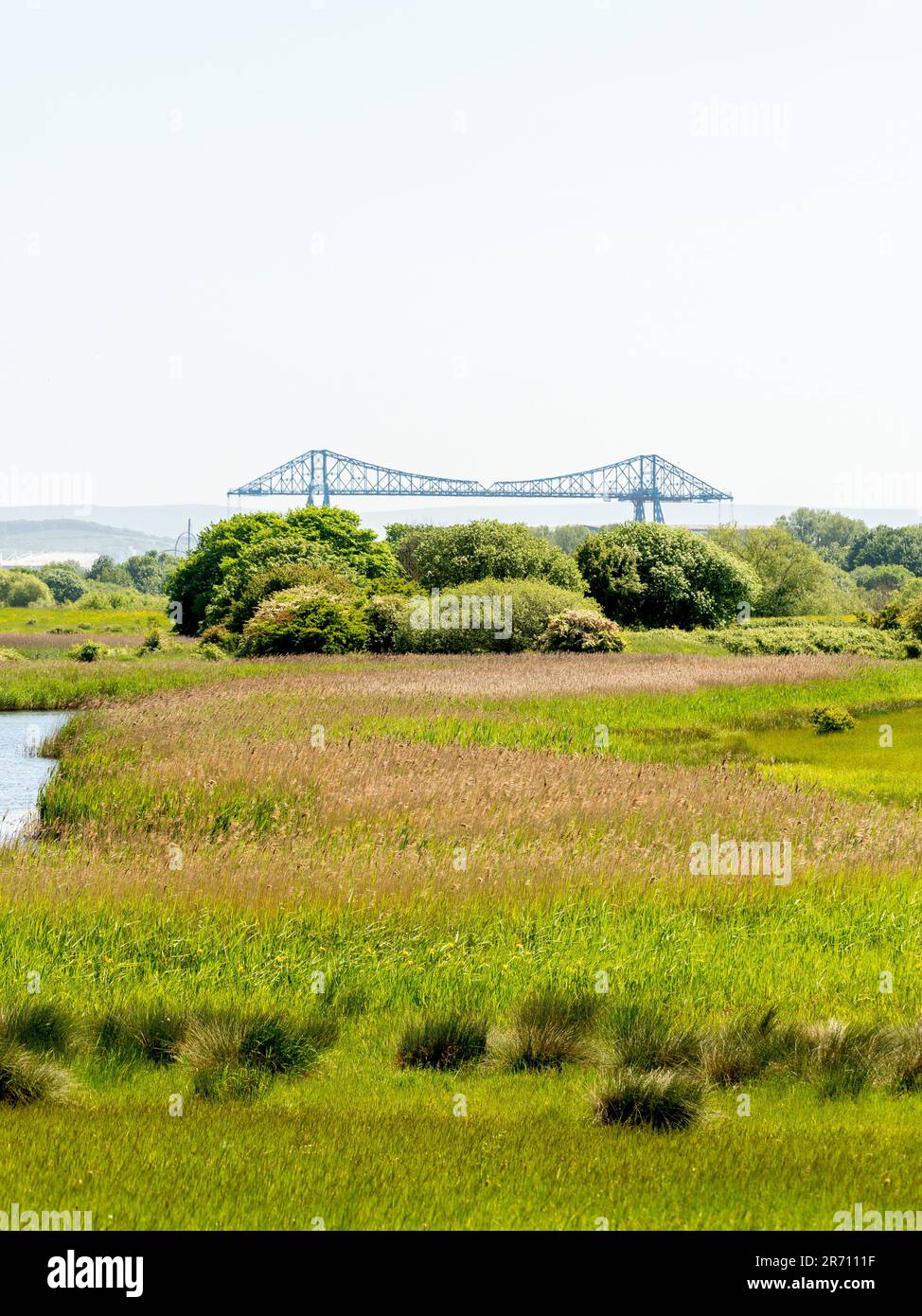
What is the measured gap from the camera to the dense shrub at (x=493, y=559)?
59344mm

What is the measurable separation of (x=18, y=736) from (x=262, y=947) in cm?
2208

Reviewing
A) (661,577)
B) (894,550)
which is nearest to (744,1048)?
(661,577)

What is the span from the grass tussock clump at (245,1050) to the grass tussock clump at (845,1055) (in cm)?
338

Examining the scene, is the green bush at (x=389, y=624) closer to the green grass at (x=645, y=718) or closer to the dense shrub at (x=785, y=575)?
the green grass at (x=645, y=718)

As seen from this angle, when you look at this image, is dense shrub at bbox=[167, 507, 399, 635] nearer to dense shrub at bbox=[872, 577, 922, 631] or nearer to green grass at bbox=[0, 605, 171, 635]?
green grass at bbox=[0, 605, 171, 635]

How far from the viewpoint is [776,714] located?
31.0 metres

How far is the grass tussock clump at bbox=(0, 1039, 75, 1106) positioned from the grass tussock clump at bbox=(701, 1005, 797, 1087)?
4023 millimetres

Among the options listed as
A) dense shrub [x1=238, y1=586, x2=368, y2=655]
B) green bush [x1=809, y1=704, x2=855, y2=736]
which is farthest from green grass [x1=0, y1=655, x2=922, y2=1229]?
dense shrub [x1=238, y1=586, x2=368, y2=655]

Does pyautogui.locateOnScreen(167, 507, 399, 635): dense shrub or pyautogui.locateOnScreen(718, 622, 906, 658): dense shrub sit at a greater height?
pyautogui.locateOnScreen(167, 507, 399, 635): dense shrub

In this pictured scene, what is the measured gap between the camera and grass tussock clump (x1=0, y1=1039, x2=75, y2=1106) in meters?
7.67

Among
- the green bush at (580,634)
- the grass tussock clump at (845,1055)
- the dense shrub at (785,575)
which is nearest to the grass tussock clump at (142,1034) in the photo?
the grass tussock clump at (845,1055)
